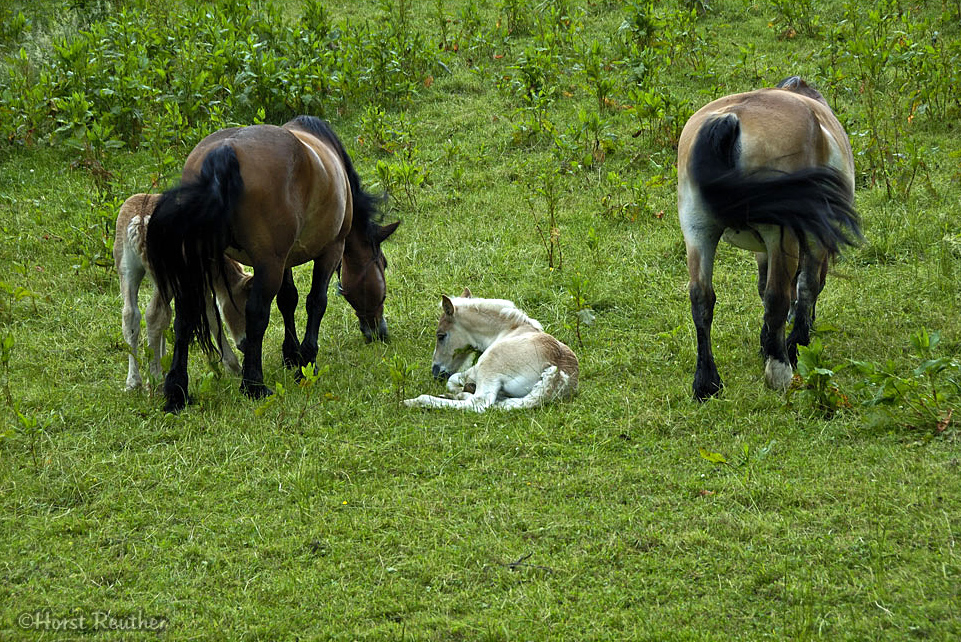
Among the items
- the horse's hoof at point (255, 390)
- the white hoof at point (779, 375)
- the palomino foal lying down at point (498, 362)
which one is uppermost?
the white hoof at point (779, 375)

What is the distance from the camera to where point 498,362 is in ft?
19.2

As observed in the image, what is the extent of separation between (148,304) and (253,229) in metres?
1.05

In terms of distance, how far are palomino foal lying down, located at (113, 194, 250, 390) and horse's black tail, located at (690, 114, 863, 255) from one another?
9.79 ft

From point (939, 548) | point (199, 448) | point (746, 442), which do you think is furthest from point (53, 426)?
point (939, 548)

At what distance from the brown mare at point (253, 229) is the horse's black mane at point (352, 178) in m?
0.09

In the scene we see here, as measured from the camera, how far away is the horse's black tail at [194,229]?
17.3 feet

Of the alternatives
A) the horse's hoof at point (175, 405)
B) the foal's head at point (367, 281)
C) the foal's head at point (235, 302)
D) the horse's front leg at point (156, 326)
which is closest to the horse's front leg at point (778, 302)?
the foal's head at point (367, 281)

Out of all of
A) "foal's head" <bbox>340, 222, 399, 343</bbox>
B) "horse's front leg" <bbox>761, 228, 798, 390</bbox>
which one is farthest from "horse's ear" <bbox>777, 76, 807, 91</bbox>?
"foal's head" <bbox>340, 222, 399, 343</bbox>

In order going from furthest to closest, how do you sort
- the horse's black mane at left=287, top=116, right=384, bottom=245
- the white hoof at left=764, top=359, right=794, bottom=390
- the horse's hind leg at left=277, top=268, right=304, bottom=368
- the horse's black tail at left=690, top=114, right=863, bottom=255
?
the horse's black mane at left=287, top=116, right=384, bottom=245 → the horse's hind leg at left=277, top=268, right=304, bottom=368 → the white hoof at left=764, top=359, right=794, bottom=390 → the horse's black tail at left=690, top=114, right=863, bottom=255

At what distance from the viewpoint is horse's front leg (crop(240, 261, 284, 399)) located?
225 inches

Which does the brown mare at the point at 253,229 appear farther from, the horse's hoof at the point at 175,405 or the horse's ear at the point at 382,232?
the horse's ear at the point at 382,232

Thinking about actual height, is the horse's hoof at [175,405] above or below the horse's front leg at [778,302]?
below

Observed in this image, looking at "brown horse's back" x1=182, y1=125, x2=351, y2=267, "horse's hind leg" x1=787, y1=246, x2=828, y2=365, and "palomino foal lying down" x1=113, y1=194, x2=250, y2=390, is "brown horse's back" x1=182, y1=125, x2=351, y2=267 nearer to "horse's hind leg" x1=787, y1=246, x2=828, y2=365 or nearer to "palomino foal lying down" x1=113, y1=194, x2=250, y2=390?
"palomino foal lying down" x1=113, y1=194, x2=250, y2=390

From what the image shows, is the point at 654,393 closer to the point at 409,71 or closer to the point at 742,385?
the point at 742,385
